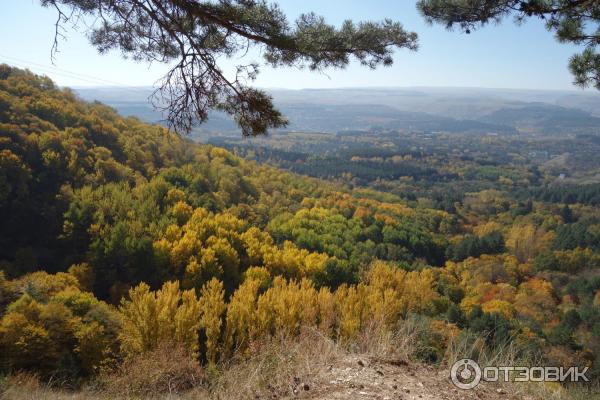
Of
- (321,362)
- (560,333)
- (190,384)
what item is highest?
(321,362)


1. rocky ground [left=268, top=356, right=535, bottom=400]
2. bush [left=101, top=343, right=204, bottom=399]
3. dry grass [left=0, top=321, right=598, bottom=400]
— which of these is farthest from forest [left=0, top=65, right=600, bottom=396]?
bush [left=101, top=343, right=204, bottom=399]

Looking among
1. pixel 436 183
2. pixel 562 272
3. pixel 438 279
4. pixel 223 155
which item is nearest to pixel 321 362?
pixel 438 279

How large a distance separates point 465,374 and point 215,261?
2613cm

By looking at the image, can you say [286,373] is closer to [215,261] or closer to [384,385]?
[384,385]

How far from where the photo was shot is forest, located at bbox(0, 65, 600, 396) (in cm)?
1611

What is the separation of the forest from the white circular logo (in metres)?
0.33

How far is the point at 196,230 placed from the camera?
33312 mm

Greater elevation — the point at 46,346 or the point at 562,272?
the point at 46,346

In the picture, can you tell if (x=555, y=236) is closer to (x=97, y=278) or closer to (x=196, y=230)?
(x=196, y=230)

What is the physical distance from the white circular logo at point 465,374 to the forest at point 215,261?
1.07 feet

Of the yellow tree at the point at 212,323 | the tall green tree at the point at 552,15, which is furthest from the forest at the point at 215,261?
the tall green tree at the point at 552,15

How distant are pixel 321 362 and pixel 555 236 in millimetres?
67470

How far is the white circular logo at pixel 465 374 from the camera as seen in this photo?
15.6 ft

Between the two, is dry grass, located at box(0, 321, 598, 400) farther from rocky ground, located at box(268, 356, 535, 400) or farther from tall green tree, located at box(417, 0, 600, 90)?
tall green tree, located at box(417, 0, 600, 90)
